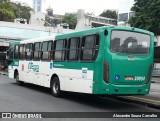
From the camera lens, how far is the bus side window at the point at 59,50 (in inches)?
586

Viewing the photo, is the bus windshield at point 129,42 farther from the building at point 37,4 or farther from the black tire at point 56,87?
the building at point 37,4

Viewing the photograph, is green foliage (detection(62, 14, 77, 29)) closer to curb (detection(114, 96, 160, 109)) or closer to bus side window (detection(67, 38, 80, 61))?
bus side window (detection(67, 38, 80, 61))

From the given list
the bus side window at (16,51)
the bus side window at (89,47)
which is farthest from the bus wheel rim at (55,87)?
the bus side window at (16,51)

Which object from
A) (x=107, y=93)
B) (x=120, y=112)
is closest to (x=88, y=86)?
(x=107, y=93)

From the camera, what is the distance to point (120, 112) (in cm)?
1146

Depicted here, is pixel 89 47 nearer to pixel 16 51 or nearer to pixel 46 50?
pixel 46 50

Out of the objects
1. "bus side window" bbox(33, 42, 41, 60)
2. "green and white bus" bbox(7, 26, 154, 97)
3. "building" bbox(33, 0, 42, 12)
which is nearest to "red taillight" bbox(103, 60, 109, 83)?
"green and white bus" bbox(7, 26, 154, 97)

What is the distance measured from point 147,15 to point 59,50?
37.9 m

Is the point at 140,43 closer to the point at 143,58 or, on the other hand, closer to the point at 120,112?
the point at 143,58

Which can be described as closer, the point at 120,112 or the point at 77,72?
the point at 120,112

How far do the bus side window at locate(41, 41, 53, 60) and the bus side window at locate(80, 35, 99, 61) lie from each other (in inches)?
134

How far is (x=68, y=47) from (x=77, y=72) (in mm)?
1379

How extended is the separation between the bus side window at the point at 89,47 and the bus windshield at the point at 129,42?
2.01 ft

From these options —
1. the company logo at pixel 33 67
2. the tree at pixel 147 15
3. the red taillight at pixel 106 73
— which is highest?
the tree at pixel 147 15
